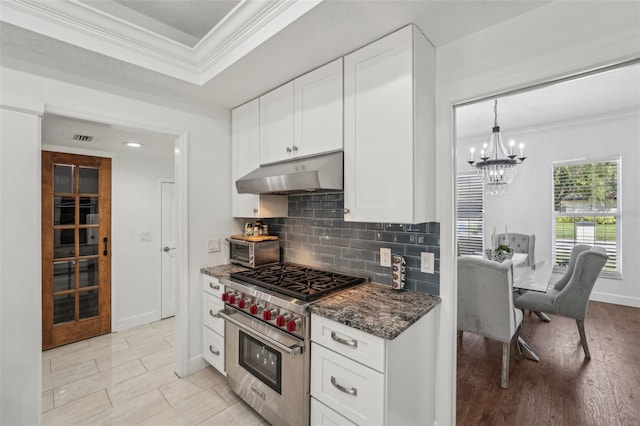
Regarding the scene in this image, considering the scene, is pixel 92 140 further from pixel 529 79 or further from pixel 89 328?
pixel 529 79

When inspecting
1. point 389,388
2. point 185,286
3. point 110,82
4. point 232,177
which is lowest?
point 389,388

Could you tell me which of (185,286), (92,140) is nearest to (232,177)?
(185,286)

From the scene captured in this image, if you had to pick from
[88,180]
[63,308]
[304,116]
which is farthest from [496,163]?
[63,308]

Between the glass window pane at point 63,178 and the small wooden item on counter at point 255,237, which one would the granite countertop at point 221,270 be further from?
the glass window pane at point 63,178

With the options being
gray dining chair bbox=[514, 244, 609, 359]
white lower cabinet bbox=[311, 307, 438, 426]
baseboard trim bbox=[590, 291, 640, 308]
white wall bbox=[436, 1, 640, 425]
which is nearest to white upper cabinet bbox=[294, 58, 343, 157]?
white wall bbox=[436, 1, 640, 425]

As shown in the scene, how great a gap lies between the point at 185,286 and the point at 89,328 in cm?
178

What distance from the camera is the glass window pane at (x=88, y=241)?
3273 mm

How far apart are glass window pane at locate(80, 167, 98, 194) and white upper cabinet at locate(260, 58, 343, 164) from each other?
236cm

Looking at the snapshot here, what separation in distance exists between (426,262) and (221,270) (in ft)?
5.76

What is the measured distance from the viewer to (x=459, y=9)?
1438 mm

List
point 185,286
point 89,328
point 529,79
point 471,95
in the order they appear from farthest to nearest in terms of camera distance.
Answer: point 89,328, point 185,286, point 471,95, point 529,79

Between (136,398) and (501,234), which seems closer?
(136,398)

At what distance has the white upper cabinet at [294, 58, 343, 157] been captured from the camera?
1.88 m

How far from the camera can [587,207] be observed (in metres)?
4.37
